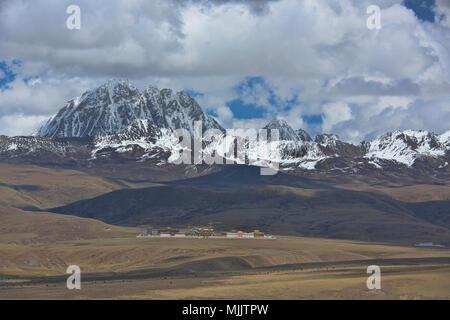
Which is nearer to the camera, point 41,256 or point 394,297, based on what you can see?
point 394,297

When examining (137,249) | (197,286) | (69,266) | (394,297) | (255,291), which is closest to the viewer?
(394,297)

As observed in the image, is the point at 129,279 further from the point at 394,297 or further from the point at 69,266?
the point at 394,297

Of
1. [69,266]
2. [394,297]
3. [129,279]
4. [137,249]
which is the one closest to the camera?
[394,297]

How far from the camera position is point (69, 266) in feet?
516
